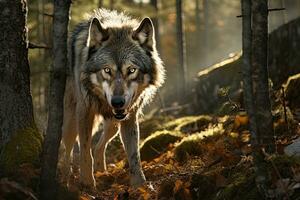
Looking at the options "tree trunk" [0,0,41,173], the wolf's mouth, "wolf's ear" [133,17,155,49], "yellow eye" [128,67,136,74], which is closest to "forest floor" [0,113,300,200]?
"tree trunk" [0,0,41,173]

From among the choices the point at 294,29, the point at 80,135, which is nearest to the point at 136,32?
the point at 80,135

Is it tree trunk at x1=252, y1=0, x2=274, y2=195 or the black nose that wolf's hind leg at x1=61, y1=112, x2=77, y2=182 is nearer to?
the black nose

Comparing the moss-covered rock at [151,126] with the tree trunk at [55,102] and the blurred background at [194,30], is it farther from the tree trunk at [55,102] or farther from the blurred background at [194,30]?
the blurred background at [194,30]

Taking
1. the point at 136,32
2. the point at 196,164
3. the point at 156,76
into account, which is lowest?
the point at 196,164

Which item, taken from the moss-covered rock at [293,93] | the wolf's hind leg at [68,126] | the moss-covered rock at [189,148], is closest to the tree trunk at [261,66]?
the moss-covered rock at [189,148]

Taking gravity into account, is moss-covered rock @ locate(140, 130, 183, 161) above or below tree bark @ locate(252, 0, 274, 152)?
below

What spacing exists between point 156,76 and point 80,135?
5.47ft

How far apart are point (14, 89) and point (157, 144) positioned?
4.75 metres

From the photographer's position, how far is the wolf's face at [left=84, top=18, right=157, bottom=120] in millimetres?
6848

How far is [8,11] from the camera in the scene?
572cm

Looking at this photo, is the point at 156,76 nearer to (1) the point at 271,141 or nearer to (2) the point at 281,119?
(2) the point at 281,119

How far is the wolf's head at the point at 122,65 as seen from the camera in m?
Result: 6.88

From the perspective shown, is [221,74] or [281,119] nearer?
[281,119]

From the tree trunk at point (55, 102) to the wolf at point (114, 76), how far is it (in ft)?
5.08
